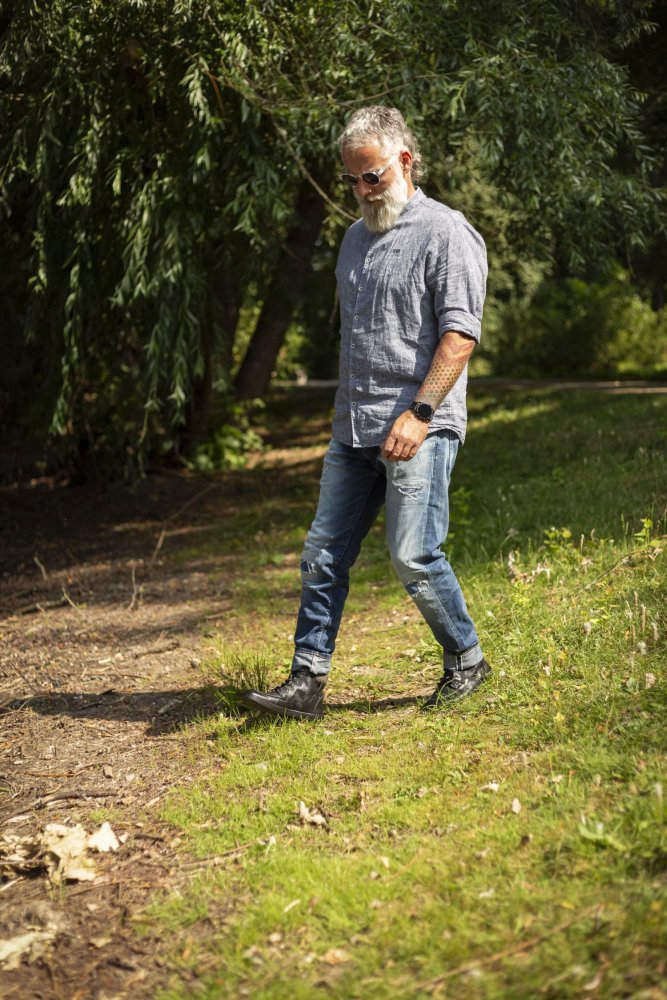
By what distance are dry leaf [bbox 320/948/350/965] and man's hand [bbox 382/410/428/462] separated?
167cm

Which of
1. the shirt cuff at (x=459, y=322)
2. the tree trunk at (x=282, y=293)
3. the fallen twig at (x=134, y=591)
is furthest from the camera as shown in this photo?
the tree trunk at (x=282, y=293)

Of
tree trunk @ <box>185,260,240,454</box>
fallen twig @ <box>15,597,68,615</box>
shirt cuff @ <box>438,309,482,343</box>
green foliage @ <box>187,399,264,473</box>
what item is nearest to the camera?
shirt cuff @ <box>438,309,482,343</box>

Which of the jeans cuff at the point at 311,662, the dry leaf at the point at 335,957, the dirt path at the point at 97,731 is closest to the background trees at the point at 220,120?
the dirt path at the point at 97,731

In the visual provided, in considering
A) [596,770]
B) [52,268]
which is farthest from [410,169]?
[52,268]

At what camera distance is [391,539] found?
12.7ft

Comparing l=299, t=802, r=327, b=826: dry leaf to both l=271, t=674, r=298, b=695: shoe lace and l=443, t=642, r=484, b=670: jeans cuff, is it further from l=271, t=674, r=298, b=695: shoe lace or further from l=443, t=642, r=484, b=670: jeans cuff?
l=443, t=642, r=484, b=670: jeans cuff

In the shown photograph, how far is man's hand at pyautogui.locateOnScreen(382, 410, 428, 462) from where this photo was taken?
12.0 feet

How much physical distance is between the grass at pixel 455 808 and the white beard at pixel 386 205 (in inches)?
72.8

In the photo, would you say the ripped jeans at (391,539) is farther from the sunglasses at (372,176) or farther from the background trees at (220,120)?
the background trees at (220,120)

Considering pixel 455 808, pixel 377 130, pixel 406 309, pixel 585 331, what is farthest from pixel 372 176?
pixel 585 331

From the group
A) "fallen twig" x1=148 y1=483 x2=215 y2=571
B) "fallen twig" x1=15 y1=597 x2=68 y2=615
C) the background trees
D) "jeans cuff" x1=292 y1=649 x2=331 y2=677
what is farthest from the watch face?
"fallen twig" x1=148 y1=483 x2=215 y2=571

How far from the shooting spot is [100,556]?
9352 millimetres

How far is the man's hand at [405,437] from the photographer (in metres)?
3.66

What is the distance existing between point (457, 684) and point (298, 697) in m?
0.63
